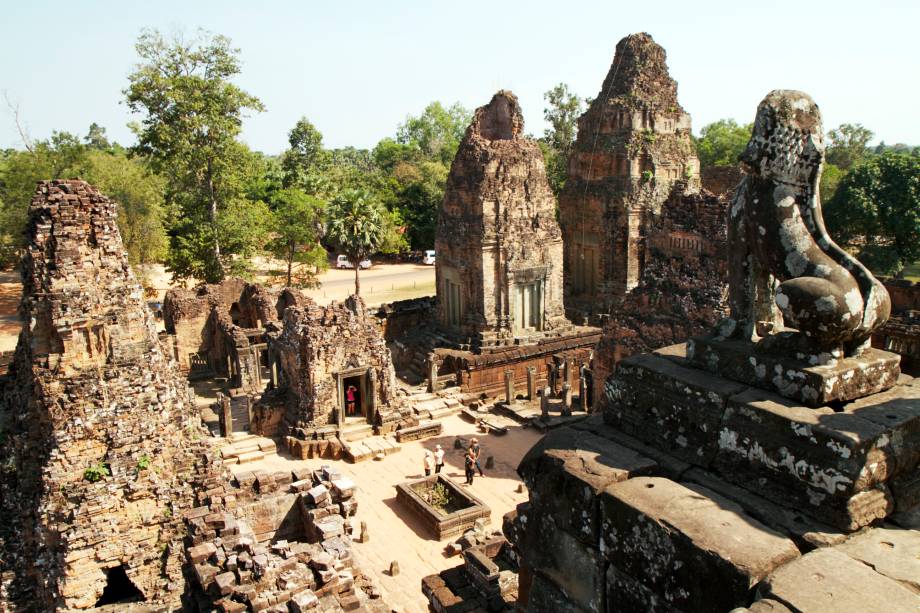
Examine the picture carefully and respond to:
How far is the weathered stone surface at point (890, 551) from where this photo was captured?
3.32 meters

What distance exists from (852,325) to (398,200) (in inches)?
1977

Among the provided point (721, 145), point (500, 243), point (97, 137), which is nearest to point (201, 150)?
point (500, 243)

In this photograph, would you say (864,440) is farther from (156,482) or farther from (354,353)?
(354,353)

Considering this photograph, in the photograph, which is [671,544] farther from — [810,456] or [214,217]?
[214,217]

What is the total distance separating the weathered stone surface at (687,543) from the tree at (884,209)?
A: 34456 mm

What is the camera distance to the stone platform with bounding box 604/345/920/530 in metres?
3.61

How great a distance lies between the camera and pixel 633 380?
490 centimetres

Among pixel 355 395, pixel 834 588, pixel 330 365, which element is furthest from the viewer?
pixel 355 395

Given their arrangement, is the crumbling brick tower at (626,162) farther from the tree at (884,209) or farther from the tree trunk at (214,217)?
the tree trunk at (214,217)

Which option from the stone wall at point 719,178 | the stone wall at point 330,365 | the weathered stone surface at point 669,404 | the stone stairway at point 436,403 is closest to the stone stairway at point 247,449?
the stone wall at point 330,365

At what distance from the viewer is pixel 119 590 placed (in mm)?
11250

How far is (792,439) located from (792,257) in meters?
1.26

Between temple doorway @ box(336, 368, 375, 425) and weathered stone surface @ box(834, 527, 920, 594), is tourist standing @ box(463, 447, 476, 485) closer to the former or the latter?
temple doorway @ box(336, 368, 375, 425)

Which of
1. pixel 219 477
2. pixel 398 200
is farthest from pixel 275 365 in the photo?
pixel 398 200
